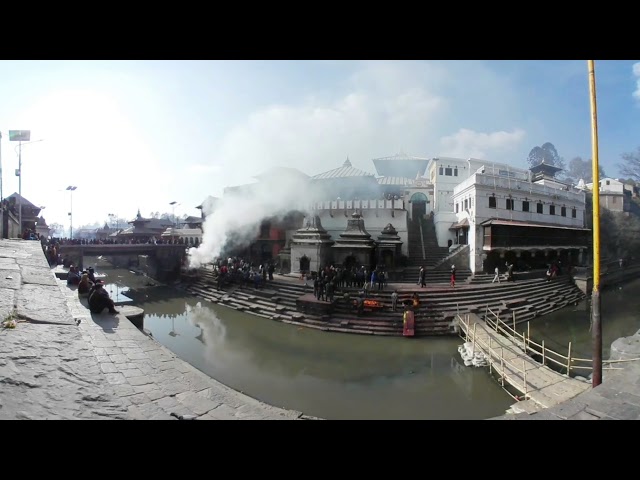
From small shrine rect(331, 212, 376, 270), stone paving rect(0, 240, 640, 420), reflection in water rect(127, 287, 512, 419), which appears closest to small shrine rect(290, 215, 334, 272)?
small shrine rect(331, 212, 376, 270)

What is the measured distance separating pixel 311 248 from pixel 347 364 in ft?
34.3

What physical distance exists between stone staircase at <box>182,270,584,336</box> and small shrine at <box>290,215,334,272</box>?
2432mm

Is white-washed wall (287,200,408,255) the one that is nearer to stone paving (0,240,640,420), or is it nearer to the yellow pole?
the yellow pole

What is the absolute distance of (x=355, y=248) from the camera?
1806 cm

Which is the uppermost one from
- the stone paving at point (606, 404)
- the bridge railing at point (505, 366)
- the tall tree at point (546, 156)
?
the tall tree at point (546, 156)

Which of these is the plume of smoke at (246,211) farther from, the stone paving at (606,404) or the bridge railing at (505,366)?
the stone paving at (606,404)

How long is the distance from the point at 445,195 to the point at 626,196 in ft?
42.7

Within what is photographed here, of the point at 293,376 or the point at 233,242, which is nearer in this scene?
the point at 293,376

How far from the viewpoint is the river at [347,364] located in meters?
6.74

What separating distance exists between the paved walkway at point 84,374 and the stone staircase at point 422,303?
800 cm

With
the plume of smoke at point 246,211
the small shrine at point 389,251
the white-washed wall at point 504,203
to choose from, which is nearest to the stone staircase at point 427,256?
the small shrine at point 389,251
